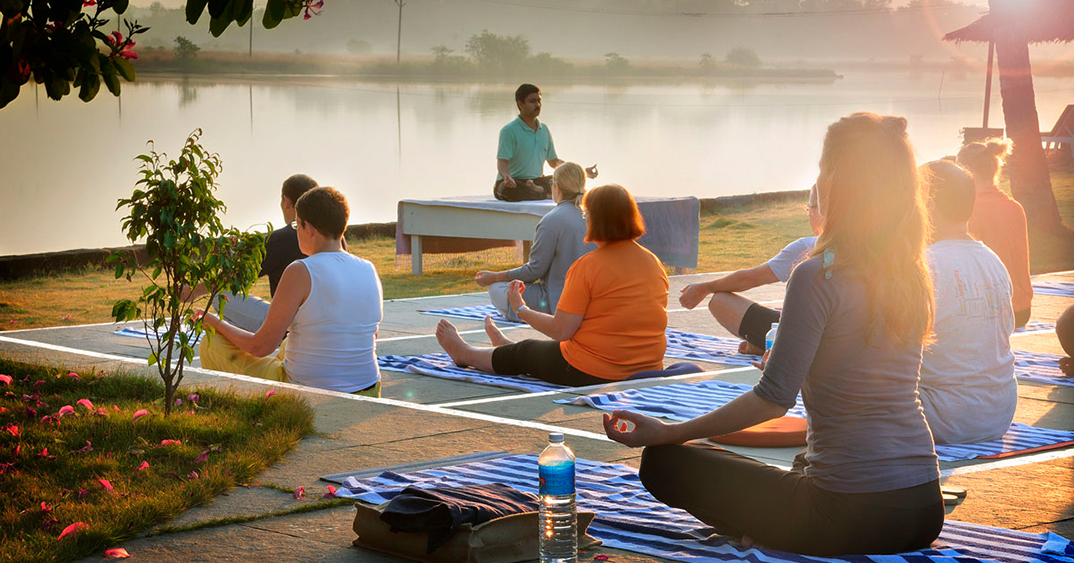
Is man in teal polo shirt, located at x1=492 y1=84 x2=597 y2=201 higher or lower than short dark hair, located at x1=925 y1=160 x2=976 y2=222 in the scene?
higher

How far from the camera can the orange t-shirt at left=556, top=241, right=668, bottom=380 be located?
625 centimetres

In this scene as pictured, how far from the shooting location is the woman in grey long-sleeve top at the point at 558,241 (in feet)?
26.5

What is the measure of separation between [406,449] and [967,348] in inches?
83.5

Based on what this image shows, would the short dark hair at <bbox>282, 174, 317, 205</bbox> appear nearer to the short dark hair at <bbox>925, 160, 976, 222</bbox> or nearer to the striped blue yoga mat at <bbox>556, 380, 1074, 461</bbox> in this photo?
the striped blue yoga mat at <bbox>556, 380, 1074, 461</bbox>

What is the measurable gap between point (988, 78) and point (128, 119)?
32.5 m

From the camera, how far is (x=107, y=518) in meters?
3.79

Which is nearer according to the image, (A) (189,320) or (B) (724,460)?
(B) (724,460)

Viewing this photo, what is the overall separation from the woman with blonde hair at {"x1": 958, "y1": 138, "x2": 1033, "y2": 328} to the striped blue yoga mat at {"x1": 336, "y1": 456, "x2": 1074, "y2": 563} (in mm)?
2915

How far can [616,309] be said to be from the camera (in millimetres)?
6316

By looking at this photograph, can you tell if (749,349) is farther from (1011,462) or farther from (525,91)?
(525,91)

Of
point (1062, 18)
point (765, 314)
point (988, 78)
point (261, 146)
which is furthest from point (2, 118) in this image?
point (765, 314)

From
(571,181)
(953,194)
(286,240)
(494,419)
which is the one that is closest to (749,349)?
(571,181)

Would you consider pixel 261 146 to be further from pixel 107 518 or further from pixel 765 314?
pixel 107 518

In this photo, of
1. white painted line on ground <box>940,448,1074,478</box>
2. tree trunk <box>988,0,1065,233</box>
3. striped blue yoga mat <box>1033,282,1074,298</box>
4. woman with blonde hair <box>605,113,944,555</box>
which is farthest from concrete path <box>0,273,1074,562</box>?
tree trunk <box>988,0,1065,233</box>
